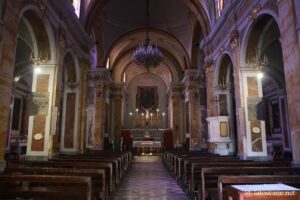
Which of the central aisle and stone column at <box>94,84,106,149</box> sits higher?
stone column at <box>94,84,106,149</box>

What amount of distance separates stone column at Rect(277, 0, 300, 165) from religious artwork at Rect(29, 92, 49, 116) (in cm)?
645

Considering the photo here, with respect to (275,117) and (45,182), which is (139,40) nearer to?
(275,117)

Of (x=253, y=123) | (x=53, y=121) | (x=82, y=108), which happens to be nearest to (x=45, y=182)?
(x=53, y=121)

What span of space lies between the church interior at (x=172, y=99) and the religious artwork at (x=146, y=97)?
4760 mm

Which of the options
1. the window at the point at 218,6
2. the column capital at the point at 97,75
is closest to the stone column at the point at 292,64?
the window at the point at 218,6

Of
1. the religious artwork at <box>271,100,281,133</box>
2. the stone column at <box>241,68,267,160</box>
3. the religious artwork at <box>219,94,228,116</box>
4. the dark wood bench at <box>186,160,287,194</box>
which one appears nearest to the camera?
the dark wood bench at <box>186,160,287,194</box>

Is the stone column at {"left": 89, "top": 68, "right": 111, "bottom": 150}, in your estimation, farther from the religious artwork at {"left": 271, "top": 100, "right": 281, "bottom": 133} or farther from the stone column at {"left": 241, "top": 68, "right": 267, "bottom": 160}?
the religious artwork at {"left": 271, "top": 100, "right": 281, "bottom": 133}

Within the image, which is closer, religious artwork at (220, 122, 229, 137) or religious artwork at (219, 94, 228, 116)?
religious artwork at (220, 122, 229, 137)

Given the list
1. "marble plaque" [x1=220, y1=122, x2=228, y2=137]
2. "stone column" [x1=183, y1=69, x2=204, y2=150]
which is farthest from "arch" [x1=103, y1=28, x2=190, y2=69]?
"marble plaque" [x1=220, y1=122, x2=228, y2=137]

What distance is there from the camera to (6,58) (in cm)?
475

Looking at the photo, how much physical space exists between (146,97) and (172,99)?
6.74m

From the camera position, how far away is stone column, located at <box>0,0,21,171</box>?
462cm

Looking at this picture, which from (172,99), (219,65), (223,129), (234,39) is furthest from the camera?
(172,99)

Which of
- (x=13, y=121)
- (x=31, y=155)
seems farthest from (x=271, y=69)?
(x=13, y=121)
